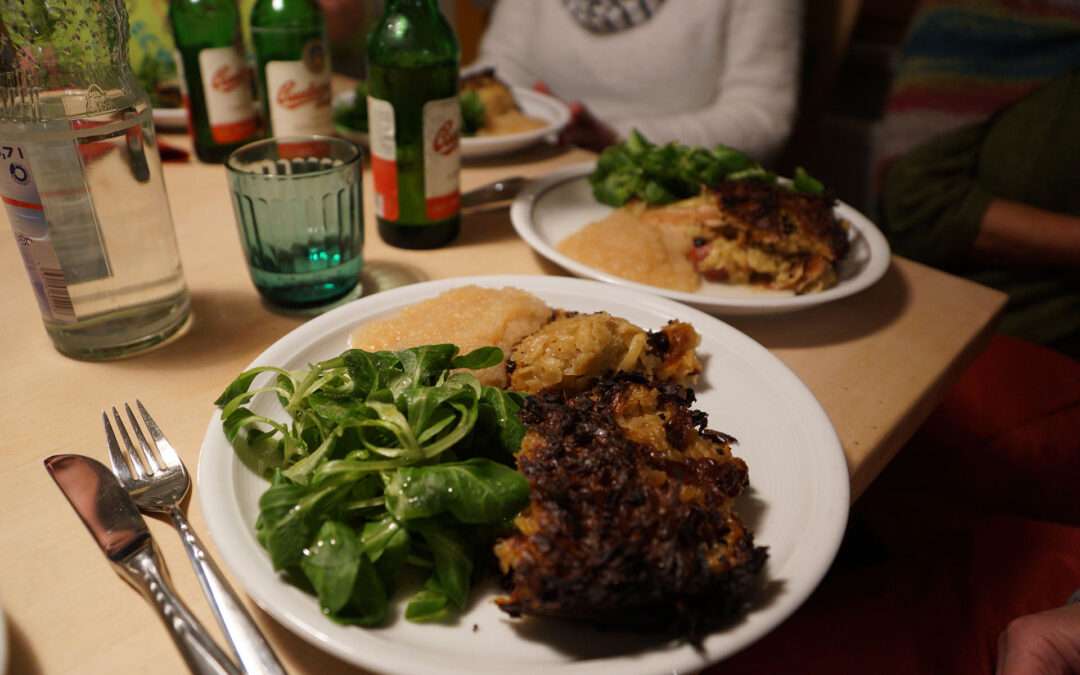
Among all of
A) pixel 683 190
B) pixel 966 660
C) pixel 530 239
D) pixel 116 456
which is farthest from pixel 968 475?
pixel 116 456

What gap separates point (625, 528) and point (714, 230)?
2.77 ft

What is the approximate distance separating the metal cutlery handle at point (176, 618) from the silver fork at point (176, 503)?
18 mm

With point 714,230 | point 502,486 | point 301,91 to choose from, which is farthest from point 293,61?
point 502,486

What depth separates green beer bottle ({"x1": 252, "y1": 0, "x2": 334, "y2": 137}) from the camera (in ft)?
4.86

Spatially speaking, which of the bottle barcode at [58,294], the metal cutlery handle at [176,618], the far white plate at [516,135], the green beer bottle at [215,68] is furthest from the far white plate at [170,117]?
the metal cutlery handle at [176,618]

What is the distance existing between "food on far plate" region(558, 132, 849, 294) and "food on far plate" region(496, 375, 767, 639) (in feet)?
1.71

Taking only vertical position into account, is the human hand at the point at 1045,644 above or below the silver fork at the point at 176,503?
below

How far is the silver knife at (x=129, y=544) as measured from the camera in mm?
592

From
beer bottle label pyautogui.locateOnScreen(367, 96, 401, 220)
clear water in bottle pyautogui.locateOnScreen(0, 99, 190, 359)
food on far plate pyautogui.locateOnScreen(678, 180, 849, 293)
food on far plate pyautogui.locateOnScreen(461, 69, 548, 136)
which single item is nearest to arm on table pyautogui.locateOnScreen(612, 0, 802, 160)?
food on far plate pyautogui.locateOnScreen(461, 69, 548, 136)

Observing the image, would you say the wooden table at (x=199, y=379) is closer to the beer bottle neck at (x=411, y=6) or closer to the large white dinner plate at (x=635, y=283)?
the large white dinner plate at (x=635, y=283)

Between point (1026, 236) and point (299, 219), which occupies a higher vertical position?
point (299, 219)

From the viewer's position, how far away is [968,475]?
1465mm

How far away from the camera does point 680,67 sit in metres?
2.40

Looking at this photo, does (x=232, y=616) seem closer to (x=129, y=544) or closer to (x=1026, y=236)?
(x=129, y=544)
